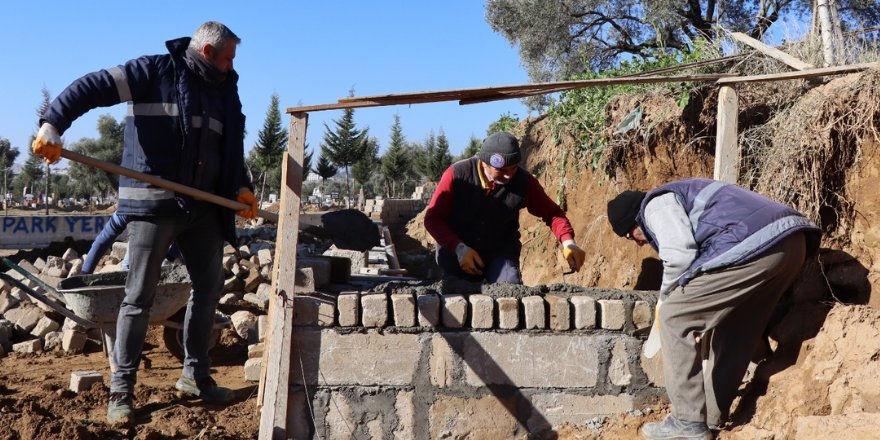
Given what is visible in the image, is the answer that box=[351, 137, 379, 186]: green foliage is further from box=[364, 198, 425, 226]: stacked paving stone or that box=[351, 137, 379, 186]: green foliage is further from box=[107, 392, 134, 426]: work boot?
box=[107, 392, 134, 426]: work boot

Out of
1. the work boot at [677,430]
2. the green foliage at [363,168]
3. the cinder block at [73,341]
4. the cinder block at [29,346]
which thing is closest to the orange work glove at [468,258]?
the work boot at [677,430]

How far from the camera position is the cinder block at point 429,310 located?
3.22 meters

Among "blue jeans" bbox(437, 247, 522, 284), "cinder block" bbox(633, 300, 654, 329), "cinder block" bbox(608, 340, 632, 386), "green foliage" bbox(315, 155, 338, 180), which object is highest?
"green foliage" bbox(315, 155, 338, 180)

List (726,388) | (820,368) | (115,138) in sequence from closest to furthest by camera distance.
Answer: (820,368)
(726,388)
(115,138)

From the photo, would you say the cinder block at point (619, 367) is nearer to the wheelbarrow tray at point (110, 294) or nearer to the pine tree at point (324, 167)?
the wheelbarrow tray at point (110, 294)

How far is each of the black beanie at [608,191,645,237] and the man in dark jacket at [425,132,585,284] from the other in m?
0.88

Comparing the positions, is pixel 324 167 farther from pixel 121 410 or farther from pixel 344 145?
pixel 121 410

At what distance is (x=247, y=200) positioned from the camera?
370 cm

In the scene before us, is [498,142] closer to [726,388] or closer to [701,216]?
[701,216]

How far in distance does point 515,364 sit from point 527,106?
55.6 ft

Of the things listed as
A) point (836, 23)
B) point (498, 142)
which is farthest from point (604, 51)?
point (498, 142)

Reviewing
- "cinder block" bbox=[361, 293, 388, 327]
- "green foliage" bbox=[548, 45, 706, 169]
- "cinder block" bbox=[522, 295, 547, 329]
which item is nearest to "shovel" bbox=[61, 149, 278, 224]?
"cinder block" bbox=[361, 293, 388, 327]

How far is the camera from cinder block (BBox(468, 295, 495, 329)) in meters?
3.23

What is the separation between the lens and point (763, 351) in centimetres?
336
